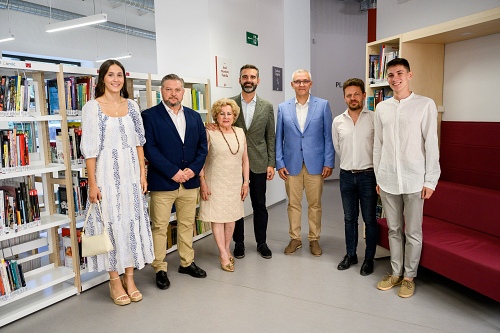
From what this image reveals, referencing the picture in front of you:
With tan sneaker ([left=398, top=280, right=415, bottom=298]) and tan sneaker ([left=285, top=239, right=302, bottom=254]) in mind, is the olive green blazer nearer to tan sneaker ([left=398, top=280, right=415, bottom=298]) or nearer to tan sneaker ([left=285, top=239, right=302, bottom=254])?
tan sneaker ([left=285, top=239, right=302, bottom=254])

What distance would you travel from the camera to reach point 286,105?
3857 millimetres

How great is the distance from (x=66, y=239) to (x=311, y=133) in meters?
2.33

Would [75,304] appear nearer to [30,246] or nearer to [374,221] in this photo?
[30,246]

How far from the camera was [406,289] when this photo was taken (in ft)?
10.0

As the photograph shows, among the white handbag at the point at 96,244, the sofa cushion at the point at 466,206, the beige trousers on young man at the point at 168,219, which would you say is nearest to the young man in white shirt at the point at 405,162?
the sofa cushion at the point at 466,206

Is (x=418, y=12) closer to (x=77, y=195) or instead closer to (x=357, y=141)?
(x=357, y=141)

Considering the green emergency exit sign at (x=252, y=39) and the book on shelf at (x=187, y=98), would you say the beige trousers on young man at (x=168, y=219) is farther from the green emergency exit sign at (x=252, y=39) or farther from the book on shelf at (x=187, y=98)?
the green emergency exit sign at (x=252, y=39)

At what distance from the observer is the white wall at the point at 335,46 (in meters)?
8.44

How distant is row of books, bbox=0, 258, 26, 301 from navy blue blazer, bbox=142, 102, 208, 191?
1104mm

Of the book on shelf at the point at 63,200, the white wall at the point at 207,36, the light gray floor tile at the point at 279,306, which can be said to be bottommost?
the light gray floor tile at the point at 279,306

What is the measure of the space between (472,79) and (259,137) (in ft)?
6.89

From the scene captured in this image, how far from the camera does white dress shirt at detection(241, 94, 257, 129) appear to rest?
3.91 metres

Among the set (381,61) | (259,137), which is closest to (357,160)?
(259,137)

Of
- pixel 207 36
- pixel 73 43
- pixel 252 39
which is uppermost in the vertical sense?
pixel 73 43
